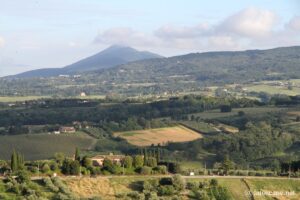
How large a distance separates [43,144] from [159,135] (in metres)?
24.0

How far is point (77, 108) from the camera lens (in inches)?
6654

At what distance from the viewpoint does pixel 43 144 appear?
113 meters

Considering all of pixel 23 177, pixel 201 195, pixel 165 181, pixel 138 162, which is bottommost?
pixel 201 195

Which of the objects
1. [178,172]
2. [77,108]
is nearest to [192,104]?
[77,108]

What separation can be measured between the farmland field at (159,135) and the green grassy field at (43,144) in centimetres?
763

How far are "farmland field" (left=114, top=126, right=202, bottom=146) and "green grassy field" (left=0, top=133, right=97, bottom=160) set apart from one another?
25.0 feet

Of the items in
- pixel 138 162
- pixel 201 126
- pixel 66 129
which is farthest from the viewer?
pixel 201 126

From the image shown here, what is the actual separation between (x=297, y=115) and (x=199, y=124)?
22545 mm

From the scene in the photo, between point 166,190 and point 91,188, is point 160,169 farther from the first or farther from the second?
point 91,188

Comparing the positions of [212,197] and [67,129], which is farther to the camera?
[67,129]

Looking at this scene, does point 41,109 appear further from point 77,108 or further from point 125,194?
point 125,194

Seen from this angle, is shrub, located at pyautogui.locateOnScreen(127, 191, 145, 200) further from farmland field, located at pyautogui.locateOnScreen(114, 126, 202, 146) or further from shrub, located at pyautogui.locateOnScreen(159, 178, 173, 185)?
farmland field, located at pyautogui.locateOnScreen(114, 126, 202, 146)

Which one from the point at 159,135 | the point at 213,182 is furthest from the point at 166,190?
the point at 159,135

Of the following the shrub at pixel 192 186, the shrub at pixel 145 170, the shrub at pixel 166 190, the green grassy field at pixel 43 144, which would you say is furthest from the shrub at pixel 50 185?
the green grassy field at pixel 43 144
